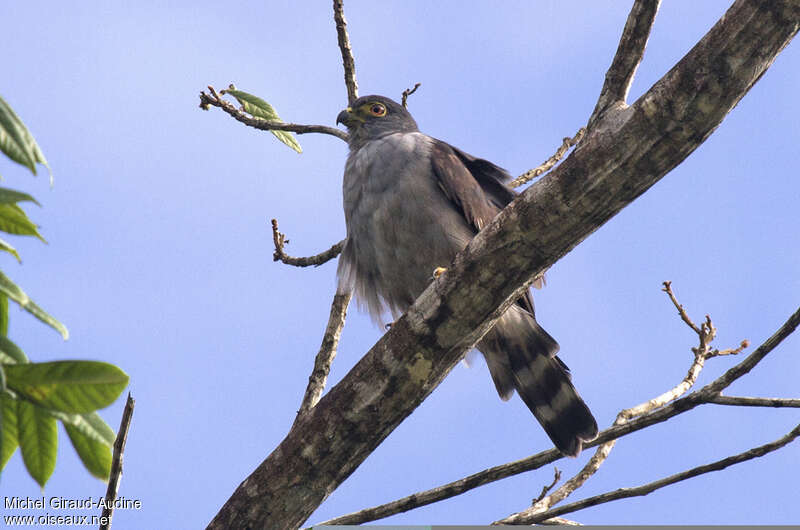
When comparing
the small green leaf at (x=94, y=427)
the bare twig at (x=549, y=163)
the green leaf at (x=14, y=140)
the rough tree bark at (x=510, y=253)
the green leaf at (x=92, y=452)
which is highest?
the bare twig at (x=549, y=163)

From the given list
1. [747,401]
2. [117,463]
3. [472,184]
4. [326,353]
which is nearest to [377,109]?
[472,184]

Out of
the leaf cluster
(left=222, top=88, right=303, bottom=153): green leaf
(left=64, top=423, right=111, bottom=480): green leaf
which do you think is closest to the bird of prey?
(left=222, top=88, right=303, bottom=153): green leaf

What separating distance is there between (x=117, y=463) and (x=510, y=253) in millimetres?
1786

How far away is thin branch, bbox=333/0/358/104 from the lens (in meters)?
5.43

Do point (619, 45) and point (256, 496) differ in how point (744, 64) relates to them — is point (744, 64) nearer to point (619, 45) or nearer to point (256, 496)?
point (619, 45)

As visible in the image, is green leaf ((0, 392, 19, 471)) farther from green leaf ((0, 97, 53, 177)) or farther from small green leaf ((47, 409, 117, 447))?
green leaf ((0, 97, 53, 177))

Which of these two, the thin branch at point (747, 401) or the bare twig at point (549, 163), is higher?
the bare twig at point (549, 163)

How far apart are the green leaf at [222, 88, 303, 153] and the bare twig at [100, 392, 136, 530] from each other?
293 cm

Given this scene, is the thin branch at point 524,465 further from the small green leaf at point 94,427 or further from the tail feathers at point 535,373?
the small green leaf at point 94,427

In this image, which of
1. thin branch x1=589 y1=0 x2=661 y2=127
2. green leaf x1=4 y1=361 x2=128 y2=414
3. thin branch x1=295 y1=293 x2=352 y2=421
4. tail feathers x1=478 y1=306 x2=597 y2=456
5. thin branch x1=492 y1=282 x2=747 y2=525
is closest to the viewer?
green leaf x1=4 y1=361 x2=128 y2=414

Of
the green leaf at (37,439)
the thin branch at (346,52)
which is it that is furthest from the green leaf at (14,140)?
the thin branch at (346,52)

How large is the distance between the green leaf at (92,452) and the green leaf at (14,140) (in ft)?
1.98

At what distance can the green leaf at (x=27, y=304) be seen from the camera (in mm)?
1656

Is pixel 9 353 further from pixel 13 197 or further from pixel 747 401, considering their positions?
pixel 747 401
